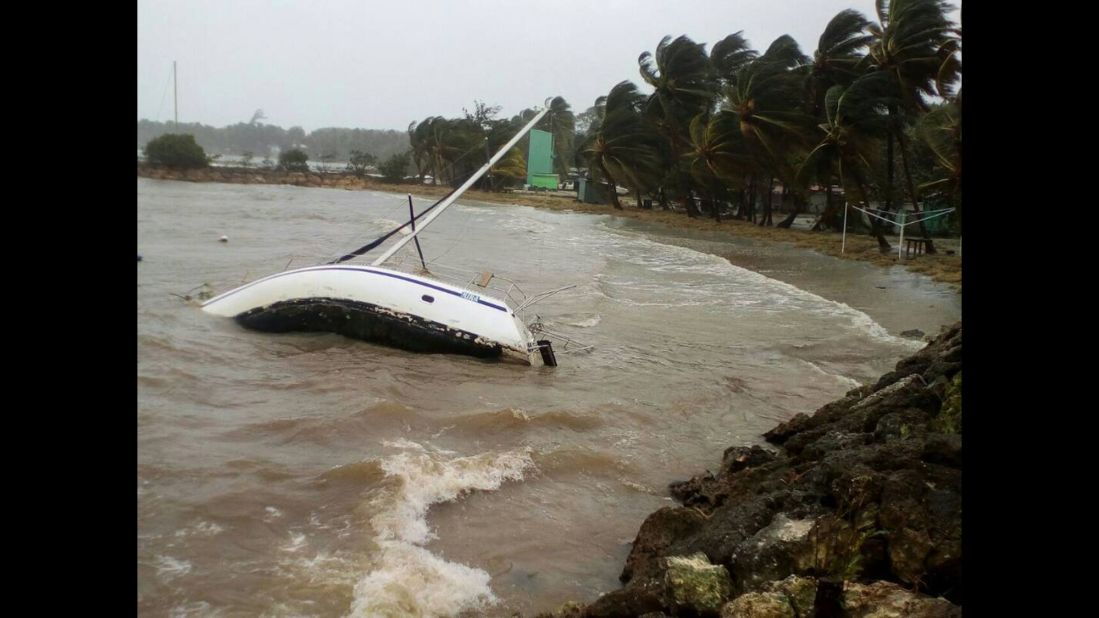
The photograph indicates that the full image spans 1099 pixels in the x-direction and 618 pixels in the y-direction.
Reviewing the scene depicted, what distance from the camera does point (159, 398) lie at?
5.25 metres

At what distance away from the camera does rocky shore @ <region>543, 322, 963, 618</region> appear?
3.51 metres

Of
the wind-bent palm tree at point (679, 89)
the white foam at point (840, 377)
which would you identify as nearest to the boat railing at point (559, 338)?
the white foam at point (840, 377)

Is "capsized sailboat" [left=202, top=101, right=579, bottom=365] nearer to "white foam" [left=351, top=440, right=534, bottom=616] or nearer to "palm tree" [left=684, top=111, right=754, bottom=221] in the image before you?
"white foam" [left=351, top=440, right=534, bottom=616]

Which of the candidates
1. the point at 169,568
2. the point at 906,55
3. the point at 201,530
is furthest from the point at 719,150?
the point at 169,568

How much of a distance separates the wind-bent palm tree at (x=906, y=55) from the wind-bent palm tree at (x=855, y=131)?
40 cm

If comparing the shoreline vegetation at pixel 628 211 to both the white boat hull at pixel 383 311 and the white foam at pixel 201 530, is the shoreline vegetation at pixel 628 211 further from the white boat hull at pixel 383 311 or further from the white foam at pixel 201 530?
the white foam at pixel 201 530

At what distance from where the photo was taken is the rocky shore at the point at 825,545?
351 centimetres

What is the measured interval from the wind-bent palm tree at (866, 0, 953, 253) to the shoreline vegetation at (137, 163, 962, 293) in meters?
2.27

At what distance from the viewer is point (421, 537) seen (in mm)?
5383

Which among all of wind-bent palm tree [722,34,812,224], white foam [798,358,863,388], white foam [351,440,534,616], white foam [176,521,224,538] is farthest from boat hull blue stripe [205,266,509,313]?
wind-bent palm tree [722,34,812,224]
